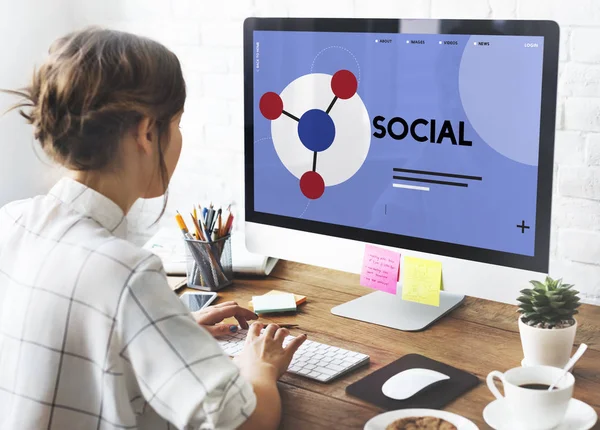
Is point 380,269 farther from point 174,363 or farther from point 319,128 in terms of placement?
point 174,363

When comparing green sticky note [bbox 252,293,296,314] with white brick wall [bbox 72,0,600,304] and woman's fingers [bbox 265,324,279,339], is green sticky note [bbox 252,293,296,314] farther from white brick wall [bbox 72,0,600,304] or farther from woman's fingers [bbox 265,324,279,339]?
white brick wall [bbox 72,0,600,304]

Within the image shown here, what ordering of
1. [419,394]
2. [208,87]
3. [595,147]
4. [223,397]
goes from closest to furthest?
[223,397] < [419,394] < [595,147] < [208,87]

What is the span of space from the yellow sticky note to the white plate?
1.13 feet

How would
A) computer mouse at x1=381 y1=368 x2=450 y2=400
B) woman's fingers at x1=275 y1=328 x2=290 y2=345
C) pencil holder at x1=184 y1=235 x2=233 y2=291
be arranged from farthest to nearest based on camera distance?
pencil holder at x1=184 y1=235 x2=233 y2=291 < woman's fingers at x1=275 y1=328 x2=290 y2=345 < computer mouse at x1=381 y1=368 x2=450 y2=400

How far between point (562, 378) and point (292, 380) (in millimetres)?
404

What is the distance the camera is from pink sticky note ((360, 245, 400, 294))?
4.76 feet

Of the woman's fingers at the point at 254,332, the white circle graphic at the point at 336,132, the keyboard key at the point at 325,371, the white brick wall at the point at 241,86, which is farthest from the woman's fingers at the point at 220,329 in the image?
the white brick wall at the point at 241,86

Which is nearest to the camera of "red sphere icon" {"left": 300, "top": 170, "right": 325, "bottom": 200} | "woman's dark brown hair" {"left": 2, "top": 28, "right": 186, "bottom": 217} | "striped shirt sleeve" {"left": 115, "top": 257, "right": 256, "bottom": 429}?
"striped shirt sleeve" {"left": 115, "top": 257, "right": 256, "bottom": 429}

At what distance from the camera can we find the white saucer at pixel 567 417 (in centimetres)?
105

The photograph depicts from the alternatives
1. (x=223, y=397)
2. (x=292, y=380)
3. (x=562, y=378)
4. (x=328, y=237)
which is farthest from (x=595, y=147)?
(x=223, y=397)

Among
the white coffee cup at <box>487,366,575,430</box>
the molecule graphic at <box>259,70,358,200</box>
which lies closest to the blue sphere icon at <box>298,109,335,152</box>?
the molecule graphic at <box>259,70,358,200</box>

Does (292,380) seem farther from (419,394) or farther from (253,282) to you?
(253,282)

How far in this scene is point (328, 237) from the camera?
1.51 m

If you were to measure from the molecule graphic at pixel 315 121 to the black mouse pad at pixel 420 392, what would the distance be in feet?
1.28
